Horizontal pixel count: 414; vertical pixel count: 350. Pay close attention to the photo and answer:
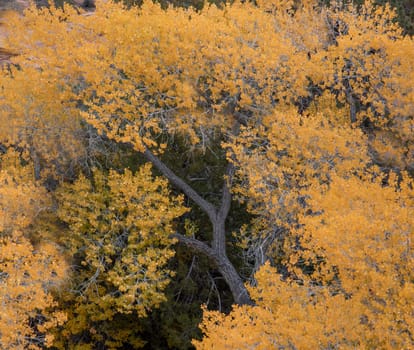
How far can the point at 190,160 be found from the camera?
21984 millimetres

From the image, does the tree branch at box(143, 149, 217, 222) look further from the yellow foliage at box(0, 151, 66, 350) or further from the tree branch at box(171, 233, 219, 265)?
the yellow foliage at box(0, 151, 66, 350)

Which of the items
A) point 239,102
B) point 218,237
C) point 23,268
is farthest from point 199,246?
point 23,268

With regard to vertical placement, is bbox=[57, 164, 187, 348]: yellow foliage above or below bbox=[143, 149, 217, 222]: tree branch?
below

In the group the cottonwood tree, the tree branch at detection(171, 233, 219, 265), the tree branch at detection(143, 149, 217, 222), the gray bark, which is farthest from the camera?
the tree branch at detection(143, 149, 217, 222)

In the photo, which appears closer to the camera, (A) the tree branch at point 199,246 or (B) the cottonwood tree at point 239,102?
(B) the cottonwood tree at point 239,102

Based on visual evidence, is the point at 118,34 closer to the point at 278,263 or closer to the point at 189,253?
the point at 189,253

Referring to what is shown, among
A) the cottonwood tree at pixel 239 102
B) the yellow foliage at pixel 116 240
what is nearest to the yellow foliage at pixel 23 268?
the yellow foliage at pixel 116 240

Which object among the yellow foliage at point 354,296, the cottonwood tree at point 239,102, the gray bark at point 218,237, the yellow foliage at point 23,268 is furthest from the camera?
the gray bark at point 218,237

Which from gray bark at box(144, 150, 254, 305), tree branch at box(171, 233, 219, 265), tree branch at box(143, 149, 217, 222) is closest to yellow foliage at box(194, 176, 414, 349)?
gray bark at box(144, 150, 254, 305)

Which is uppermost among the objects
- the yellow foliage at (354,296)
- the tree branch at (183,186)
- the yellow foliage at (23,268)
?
the yellow foliage at (354,296)

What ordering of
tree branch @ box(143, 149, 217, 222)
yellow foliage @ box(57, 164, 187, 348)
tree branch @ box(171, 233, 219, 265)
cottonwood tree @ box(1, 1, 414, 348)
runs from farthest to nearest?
1. tree branch @ box(143, 149, 217, 222)
2. tree branch @ box(171, 233, 219, 265)
3. yellow foliage @ box(57, 164, 187, 348)
4. cottonwood tree @ box(1, 1, 414, 348)

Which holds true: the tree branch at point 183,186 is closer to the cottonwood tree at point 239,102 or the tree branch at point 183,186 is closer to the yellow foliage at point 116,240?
the cottonwood tree at point 239,102

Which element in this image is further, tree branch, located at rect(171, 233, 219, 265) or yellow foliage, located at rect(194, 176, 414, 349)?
tree branch, located at rect(171, 233, 219, 265)

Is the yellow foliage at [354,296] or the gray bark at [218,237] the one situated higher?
the yellow foliage at [354,296]
